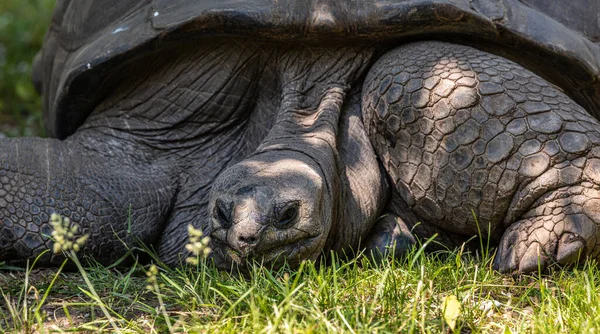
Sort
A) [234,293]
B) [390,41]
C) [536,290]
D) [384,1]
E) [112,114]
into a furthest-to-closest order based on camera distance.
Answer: [112,114] → [390,41] → [384,1] → [536,290] → [234,293]

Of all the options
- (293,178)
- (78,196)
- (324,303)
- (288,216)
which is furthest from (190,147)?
(324,303)

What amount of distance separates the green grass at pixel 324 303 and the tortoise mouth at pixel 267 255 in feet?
0.19

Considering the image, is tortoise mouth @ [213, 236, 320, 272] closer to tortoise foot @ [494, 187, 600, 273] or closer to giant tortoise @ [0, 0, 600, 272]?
giant tortoise @ [0, 0, 600, 272]

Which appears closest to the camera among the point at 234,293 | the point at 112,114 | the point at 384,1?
the point at 234,293

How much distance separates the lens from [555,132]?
3365mm

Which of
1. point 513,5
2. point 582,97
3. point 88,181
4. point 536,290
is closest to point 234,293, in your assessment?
point 536,290

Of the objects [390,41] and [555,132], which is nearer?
[555,132]

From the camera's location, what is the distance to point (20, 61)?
729 cm

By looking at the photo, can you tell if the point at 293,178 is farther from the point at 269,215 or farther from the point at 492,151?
the point at 492,151

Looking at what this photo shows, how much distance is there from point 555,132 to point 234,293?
1.47 metres

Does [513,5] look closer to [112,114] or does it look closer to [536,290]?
[536,290]

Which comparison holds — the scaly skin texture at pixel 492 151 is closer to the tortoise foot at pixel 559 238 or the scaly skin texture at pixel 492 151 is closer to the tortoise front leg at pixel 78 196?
the tortoise foot at pixel 559 238

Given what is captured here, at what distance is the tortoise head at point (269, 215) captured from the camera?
3084mm

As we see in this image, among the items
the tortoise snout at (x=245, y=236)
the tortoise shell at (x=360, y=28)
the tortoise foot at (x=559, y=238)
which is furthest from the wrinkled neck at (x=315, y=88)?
the tortoise foot at (x=559, y=238)
